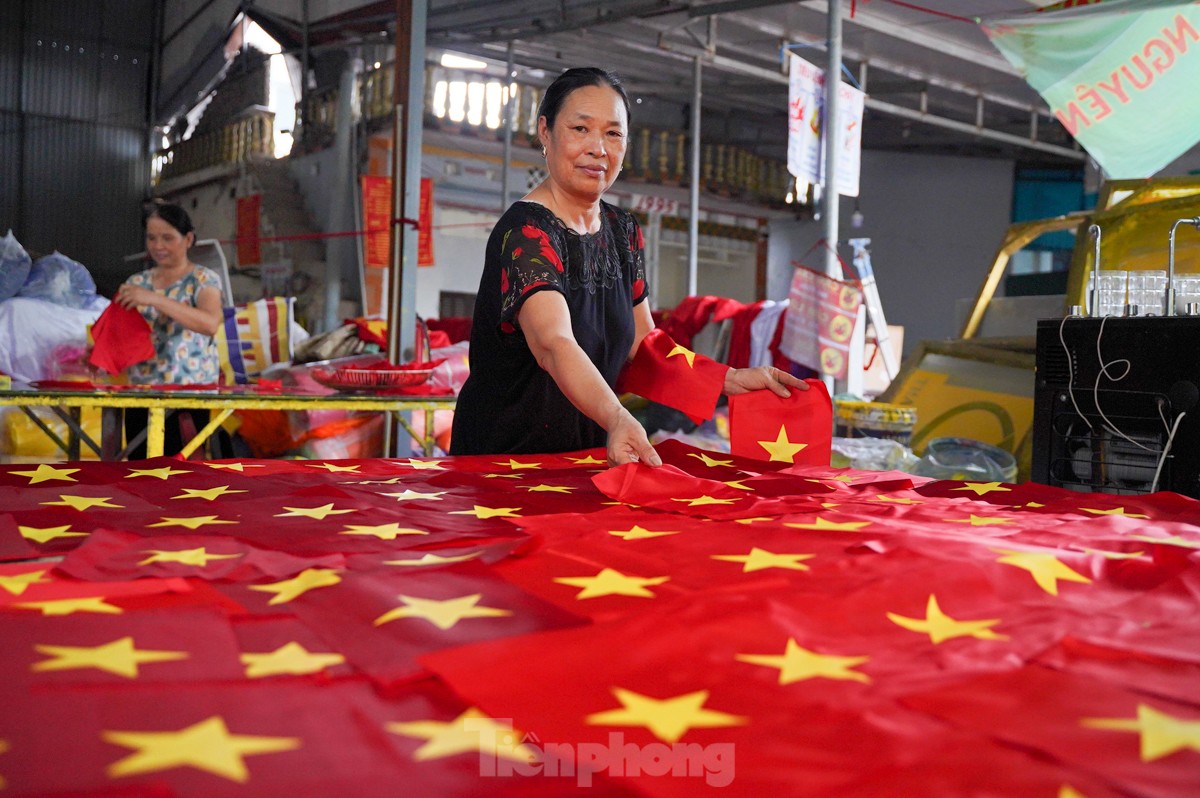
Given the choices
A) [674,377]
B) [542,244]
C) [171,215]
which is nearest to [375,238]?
[171,215]

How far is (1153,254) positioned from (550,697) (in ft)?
15.0

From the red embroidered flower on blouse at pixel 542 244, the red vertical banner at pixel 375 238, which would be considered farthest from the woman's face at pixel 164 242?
the red vertical banner at pixel 375 238

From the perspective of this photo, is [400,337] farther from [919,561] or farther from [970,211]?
[970,211]

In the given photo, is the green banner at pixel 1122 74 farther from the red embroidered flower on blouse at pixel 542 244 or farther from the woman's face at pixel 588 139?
the red embroidered flower on blouse at pixel 542 244

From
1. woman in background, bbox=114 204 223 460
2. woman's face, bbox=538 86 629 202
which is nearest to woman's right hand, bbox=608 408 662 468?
woman's face, bbox=538 86 629 202

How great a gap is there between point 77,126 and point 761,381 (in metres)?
14.7

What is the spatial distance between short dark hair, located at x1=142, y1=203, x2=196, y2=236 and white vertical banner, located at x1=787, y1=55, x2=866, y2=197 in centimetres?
324

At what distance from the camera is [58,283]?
645 cm

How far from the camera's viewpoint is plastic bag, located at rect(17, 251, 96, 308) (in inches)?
250

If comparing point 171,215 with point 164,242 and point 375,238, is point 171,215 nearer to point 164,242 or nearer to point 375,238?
point 164,242

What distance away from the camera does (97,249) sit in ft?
47.1

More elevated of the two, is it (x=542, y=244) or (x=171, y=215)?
(x=171, y=215)

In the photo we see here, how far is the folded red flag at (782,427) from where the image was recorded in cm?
206

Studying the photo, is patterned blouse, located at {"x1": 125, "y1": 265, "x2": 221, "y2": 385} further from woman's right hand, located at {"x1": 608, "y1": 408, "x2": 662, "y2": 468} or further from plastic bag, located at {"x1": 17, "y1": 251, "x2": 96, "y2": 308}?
woman's right hand, located at {"x1": 608, "y1": 408, "x2": 662, "y2": 468}
